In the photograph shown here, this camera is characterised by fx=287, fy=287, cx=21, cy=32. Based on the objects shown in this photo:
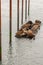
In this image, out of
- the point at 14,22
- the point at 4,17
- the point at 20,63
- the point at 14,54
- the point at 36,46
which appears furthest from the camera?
the point at 4,17

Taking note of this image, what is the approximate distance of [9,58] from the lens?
17.8 ft

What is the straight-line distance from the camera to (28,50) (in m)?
5.96

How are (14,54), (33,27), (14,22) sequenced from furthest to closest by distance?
(14,22)
(33,27)
(14,54)

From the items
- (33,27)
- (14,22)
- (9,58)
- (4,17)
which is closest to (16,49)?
(9,58)

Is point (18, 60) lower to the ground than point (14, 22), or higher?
lower

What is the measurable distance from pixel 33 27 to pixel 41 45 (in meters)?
1.55

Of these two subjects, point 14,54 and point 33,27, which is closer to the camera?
point 14,54

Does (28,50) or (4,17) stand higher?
(4,17)

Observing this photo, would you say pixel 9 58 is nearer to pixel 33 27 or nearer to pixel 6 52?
pixel 6 52

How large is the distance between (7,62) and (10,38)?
1.54m

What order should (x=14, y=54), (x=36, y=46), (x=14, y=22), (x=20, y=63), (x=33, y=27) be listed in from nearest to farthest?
(x=20, y=63) → (x=14, y=54) → (x=36, y=46) → (x=33, y=27) → (x=14, y=22)

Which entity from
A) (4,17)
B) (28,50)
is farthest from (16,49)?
(4,17)

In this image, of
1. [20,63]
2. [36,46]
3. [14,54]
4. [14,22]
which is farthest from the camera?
[14,22]

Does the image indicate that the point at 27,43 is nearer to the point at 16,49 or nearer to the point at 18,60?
the point at 16,49
